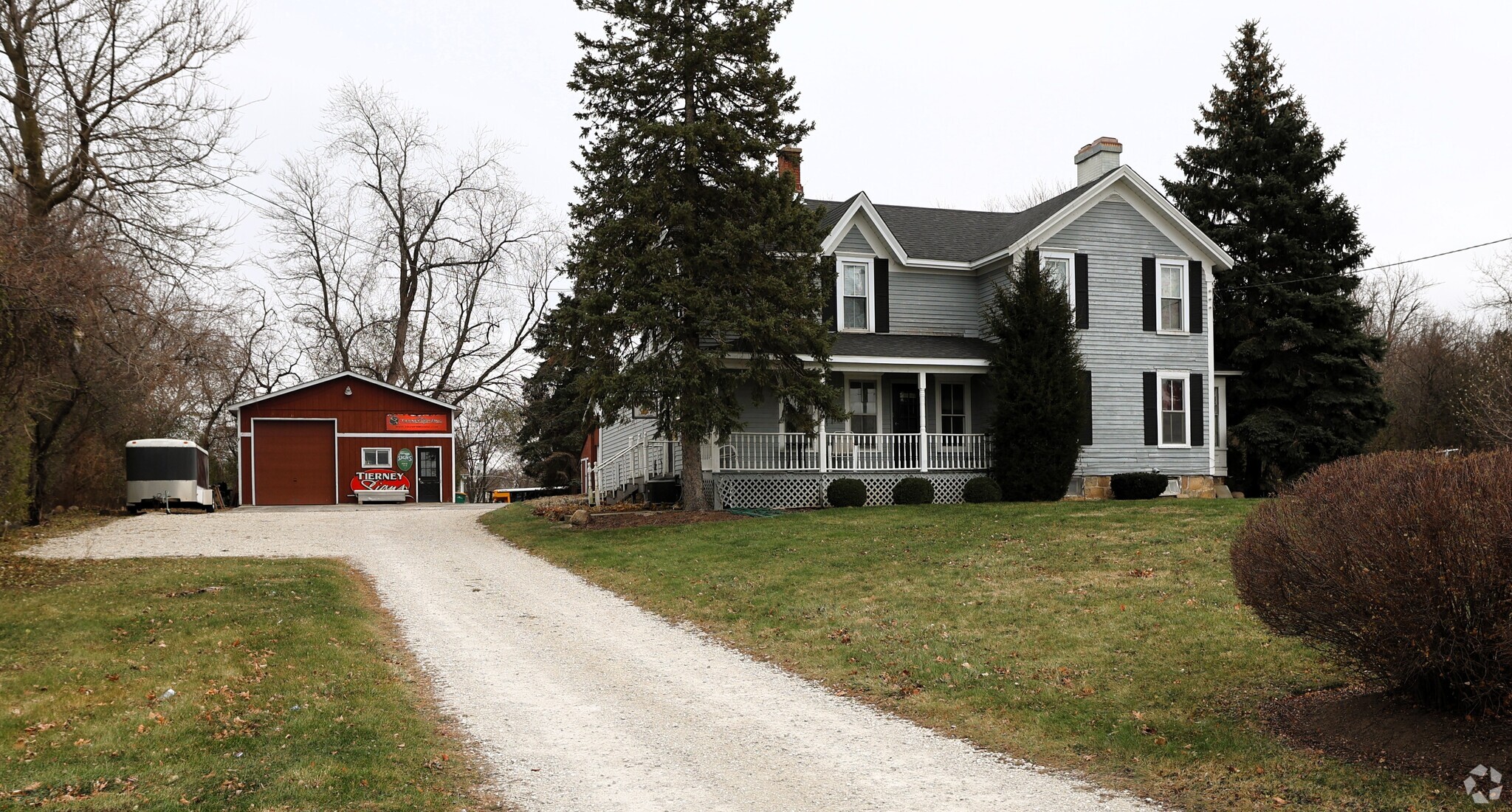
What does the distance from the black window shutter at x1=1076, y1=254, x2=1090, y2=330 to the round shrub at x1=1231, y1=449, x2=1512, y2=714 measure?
18.8 meters

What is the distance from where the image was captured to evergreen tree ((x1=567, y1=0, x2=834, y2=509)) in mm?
20062

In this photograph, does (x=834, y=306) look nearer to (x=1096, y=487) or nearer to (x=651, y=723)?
(x=1096, y=487)

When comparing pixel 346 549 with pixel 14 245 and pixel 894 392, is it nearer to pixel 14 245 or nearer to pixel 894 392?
pixel 14 245

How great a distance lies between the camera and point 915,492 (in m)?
23.3

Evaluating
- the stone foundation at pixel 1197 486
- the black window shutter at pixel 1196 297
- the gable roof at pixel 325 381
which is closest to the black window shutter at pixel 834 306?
the black window shutter at pixel 1196 297

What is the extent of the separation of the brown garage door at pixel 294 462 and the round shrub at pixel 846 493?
1906 cm

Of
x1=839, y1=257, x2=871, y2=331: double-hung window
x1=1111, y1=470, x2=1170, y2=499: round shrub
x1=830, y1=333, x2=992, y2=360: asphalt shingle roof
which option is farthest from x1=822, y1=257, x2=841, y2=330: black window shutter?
x1=1111, y1=470, x2=1170, y2=499: round shrub

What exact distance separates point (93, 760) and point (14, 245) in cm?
893

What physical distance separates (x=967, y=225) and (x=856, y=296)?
5.40m

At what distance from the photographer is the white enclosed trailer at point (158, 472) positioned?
27.4 meters

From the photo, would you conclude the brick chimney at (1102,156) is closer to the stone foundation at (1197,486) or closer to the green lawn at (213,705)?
the stone foundation at (1197,486)

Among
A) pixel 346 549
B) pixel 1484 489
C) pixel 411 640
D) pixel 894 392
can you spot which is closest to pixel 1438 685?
pixel 1484 489

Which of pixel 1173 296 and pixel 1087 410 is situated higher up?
pixel 1173 296

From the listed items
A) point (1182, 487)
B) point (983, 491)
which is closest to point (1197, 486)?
point (1182, 487)
